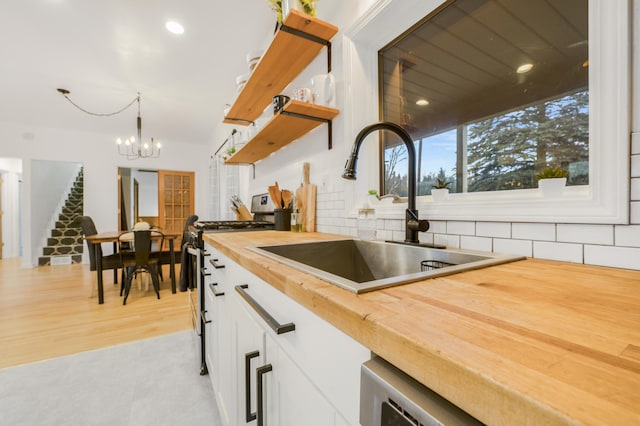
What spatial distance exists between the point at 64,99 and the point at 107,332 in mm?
3819

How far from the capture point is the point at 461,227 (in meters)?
1.00

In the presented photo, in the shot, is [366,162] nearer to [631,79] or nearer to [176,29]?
[631,79]

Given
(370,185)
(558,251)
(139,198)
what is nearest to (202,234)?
(370,185)

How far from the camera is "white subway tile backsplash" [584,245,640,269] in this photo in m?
0.64

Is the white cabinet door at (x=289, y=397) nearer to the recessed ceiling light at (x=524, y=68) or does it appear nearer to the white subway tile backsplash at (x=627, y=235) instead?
the white subway tile backsplash at (x=627, y=235)

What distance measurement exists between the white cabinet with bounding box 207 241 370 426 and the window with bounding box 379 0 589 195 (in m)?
0.87

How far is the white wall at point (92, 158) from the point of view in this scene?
17.3 feet

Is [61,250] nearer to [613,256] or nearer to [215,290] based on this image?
[215,290]

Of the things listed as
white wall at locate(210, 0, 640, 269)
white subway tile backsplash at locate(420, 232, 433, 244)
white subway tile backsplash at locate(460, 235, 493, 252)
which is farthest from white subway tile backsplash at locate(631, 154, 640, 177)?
white subway tile backsplash at locate(420, 232, 433, 244)

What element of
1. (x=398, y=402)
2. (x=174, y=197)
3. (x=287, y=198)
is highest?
(x=174, y=197)

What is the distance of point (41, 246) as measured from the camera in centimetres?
564

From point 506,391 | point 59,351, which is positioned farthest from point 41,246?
point 506,391

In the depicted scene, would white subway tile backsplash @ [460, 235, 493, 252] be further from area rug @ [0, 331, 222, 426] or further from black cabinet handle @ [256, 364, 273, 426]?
area rug @ [0, 331, 222, 426]

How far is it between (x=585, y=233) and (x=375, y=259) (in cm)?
64
